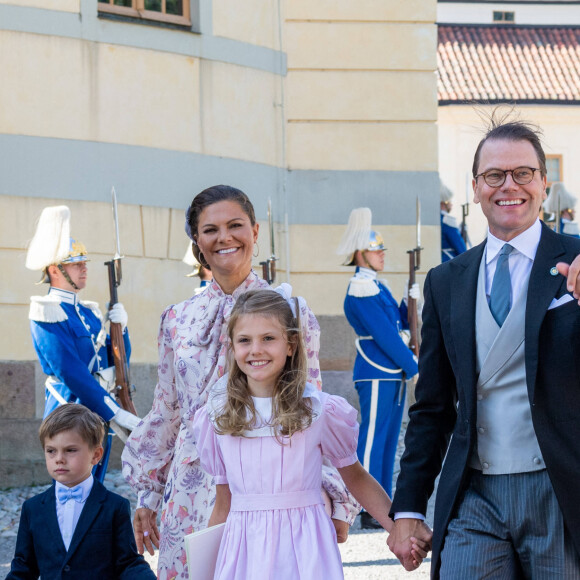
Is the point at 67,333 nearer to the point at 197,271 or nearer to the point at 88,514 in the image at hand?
the point at 197,271

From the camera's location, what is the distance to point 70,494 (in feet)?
14.2

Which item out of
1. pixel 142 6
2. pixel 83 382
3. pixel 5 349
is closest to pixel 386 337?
pixel 83 382

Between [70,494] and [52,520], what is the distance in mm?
118

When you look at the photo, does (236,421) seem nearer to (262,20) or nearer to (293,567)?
(293,567)

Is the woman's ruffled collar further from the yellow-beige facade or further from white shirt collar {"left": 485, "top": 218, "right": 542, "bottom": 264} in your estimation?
the yellow-beige facade

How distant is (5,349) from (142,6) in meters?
3.20

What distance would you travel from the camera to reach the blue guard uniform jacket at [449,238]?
12.1 meters

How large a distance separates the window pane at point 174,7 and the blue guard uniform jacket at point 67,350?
410 cm

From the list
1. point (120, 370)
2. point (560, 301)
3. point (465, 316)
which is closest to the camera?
point (560, 301)

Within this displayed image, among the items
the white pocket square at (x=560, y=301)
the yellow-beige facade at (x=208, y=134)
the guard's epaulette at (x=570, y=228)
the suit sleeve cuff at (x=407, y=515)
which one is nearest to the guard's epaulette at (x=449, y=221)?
the yellow-beige facade at (x=208, y=134)

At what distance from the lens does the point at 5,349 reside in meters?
9.05

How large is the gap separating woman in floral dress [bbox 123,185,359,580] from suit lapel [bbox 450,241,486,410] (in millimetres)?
492

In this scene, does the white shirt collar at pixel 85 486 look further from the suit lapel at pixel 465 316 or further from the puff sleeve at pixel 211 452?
the suit lapel at pixel 465 316

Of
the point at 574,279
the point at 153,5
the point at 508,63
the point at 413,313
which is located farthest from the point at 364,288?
the point at 508,63
